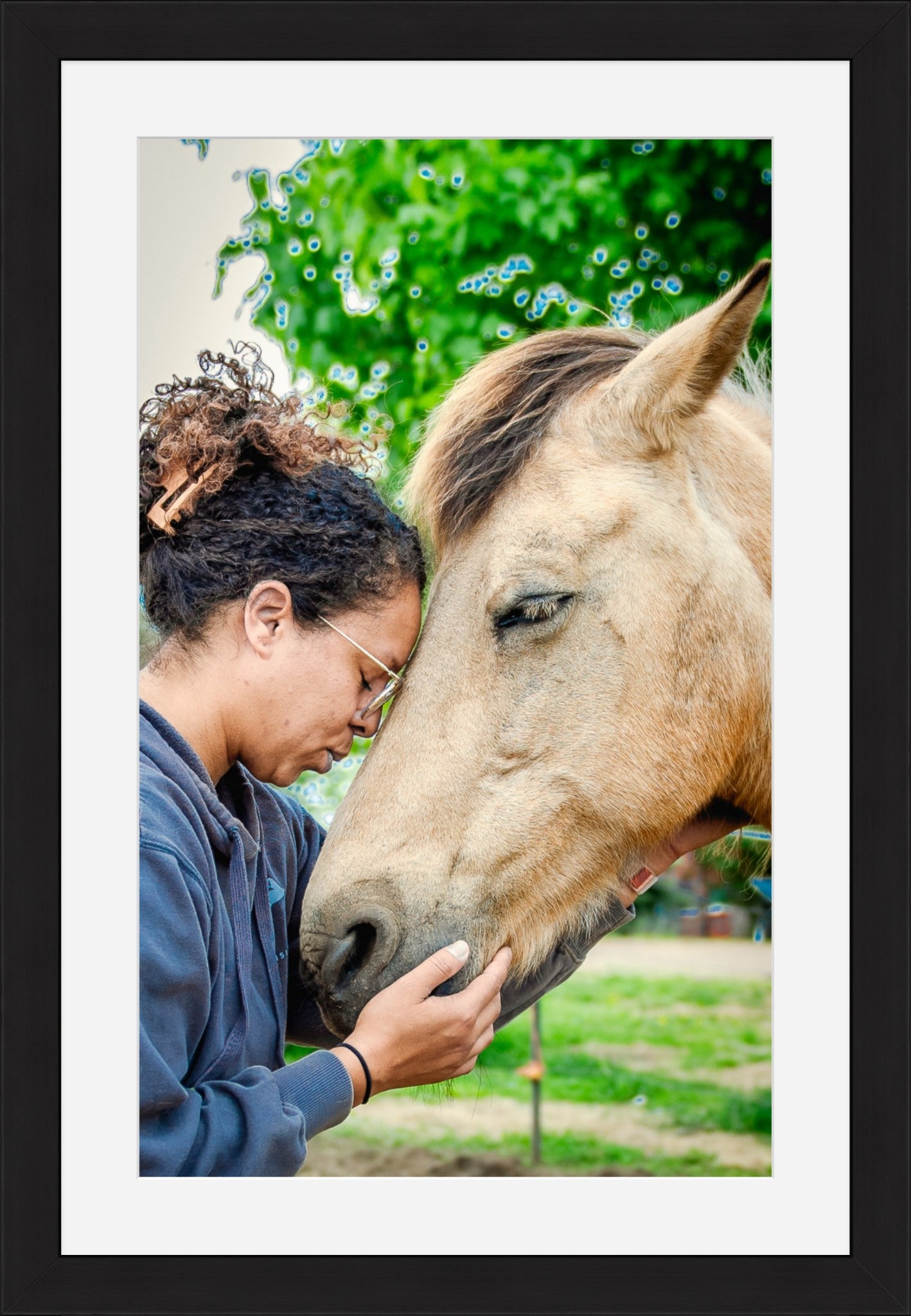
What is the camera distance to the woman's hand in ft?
5.20

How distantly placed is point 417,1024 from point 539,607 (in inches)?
26.9

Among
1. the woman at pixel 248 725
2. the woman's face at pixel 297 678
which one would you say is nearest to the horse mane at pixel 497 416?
the woman at pixel 248 725

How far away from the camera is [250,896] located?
5.54 ft

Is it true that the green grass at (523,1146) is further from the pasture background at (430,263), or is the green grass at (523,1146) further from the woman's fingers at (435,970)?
the woman's fingers at (435,970)

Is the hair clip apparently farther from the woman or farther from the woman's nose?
the woman's nose

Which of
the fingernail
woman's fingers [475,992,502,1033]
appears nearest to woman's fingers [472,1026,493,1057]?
woman's fingers [475,992,502,1033]
